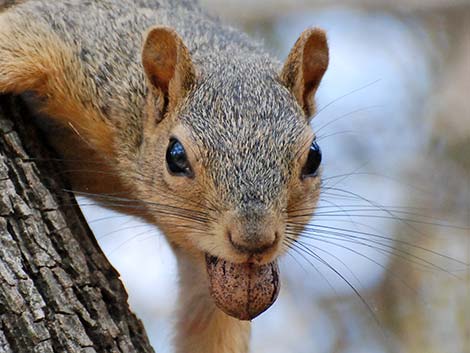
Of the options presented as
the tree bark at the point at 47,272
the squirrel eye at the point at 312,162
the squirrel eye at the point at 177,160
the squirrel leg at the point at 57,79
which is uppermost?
the squirrel leg at the point at 57,79

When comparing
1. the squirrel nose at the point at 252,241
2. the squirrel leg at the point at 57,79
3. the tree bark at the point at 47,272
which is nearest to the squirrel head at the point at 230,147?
Result: the squirrel nose at the point at 252,241

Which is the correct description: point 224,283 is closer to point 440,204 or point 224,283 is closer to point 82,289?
point 82,289

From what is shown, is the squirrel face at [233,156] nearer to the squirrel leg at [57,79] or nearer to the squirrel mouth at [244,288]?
the squirrel mouth at [244,288]

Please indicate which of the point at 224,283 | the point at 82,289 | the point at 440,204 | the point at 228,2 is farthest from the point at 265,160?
the point at 228,2

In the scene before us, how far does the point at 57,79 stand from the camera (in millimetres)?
3902

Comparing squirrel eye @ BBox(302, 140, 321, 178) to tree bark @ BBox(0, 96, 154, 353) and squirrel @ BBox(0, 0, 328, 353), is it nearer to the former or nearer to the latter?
squirrel @ BBox(0, 0, 328, 353)

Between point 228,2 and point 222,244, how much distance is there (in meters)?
4.85

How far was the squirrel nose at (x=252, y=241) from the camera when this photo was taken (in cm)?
305

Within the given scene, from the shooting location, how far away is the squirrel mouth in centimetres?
324

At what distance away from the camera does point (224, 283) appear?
3.28 m

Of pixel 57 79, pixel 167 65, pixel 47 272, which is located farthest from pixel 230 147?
pixel 57 79

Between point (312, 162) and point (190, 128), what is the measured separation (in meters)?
0.46

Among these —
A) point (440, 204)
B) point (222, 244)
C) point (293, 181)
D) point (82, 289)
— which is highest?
point (440, 204)

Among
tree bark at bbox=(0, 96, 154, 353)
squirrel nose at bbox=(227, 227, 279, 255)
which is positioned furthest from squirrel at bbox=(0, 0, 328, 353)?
tree bark at bbox=(0, 96, 154, 353)
